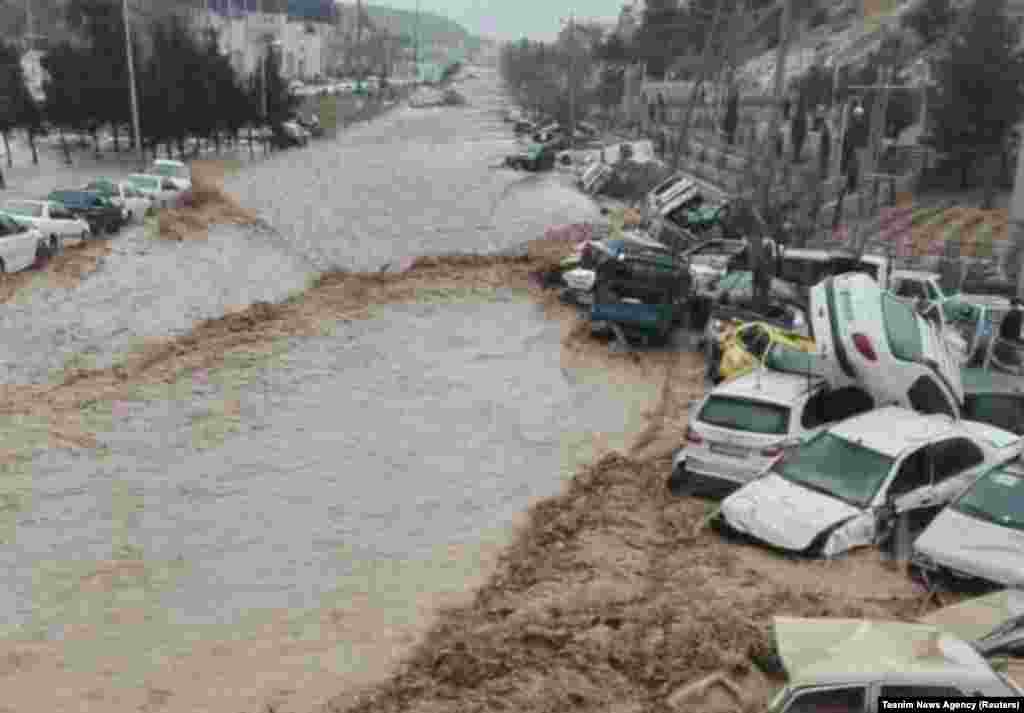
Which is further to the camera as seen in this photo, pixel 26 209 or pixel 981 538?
pixel 26 209

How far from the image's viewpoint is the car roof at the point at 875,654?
6.25m

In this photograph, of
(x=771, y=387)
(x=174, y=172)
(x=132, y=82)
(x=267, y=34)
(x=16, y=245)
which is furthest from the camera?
(x=267, y=34)

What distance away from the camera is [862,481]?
10.5 metres

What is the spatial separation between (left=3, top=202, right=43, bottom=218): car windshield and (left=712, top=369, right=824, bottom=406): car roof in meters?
20.1

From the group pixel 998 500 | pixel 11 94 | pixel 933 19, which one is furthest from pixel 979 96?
pixel 11 94

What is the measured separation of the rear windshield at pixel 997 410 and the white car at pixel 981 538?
146 inches

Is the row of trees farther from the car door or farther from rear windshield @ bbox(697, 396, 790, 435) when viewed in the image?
the car door

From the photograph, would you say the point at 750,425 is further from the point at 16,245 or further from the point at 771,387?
the point at 16,245

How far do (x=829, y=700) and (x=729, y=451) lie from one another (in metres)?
5.71

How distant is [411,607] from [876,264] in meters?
12.7

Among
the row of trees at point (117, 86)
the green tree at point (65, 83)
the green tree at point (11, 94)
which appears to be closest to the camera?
the green tree at point (11, 94)

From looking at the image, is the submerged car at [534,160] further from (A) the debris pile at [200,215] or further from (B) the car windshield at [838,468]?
(B) the car windshield at [838,468]

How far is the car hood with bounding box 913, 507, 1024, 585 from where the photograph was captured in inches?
355

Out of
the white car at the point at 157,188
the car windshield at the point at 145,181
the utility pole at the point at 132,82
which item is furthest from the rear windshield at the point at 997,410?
the utility pole at the point at 132,82
